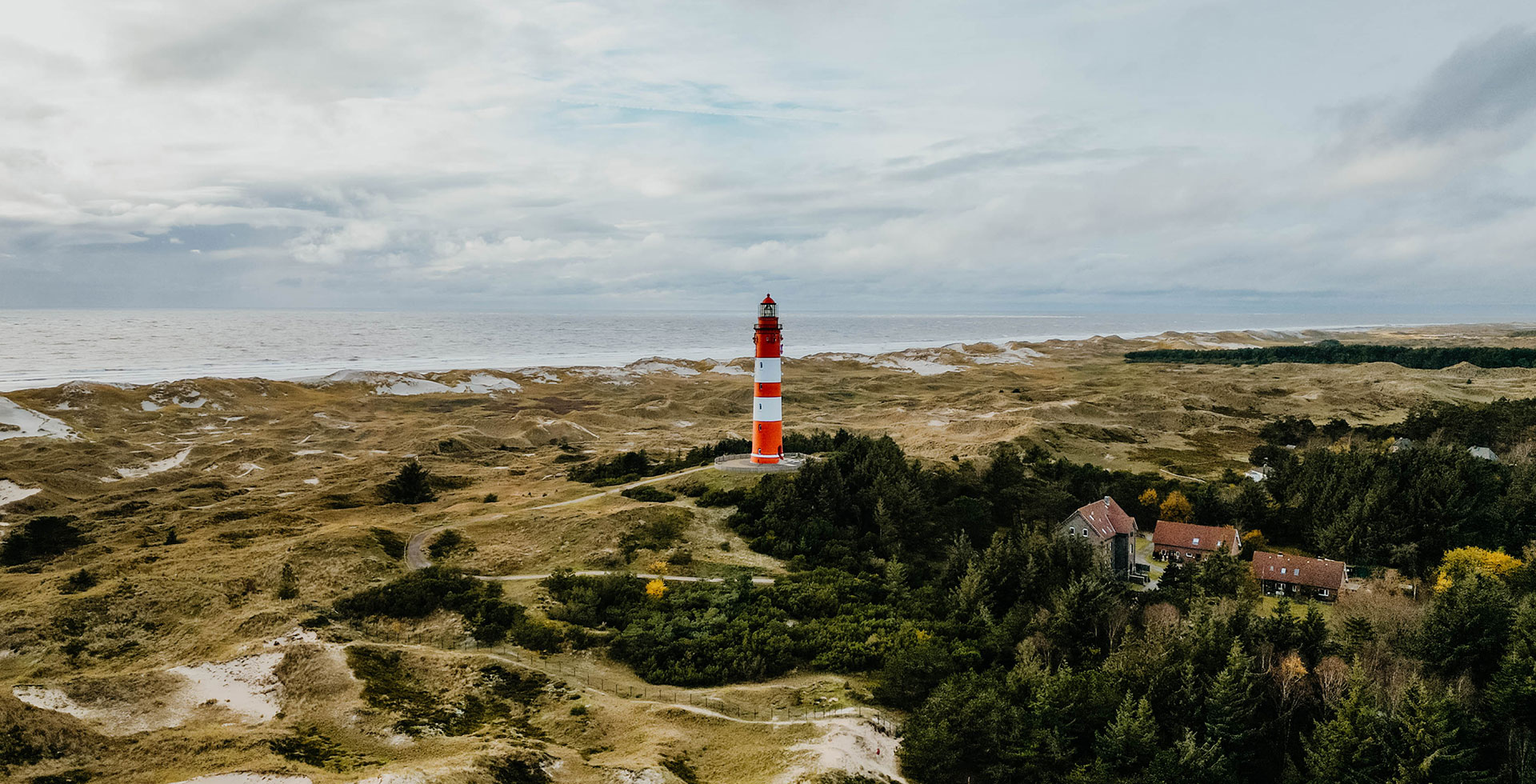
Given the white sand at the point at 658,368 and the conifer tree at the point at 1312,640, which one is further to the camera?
the white sand at the point at 658,368

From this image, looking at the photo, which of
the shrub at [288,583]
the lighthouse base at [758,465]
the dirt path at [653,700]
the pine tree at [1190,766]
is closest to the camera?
the pine tree at [1190,766]

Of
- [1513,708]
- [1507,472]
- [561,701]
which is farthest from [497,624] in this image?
[1507,472]

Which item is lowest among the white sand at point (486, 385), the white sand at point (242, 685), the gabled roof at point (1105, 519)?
the white sand at point (242, 685)

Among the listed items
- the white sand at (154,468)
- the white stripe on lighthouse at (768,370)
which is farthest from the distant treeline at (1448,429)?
the white sand at (154,468)

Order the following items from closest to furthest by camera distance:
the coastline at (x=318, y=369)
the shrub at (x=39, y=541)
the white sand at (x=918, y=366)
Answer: the shrub at (x=39, y=541) < the coastline at (x=318, y=369) < the white sand at (x=918, y=366)

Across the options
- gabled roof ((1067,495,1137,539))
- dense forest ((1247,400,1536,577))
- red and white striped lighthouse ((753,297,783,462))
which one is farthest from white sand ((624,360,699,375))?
dense forest ((1247,400,1536,577))

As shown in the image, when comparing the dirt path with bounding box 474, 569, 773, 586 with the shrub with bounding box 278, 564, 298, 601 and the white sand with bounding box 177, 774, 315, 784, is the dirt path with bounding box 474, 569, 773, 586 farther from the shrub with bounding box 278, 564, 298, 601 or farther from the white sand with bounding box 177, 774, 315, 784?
the white sand with bounding box 177, 774, 315, 784

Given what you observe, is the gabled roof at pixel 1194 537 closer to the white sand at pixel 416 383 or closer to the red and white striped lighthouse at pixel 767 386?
the red and white striped lighthouse at pixel 767 386

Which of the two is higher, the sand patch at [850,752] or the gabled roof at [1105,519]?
the gabled roof at [1105,519]
